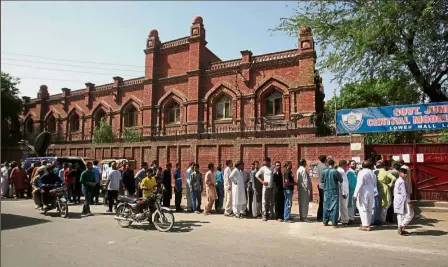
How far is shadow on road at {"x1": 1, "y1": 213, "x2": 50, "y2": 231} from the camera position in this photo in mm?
A: 8938

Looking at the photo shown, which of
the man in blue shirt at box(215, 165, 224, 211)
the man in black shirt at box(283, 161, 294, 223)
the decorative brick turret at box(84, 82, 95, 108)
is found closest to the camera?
the man in black shirt at box(283, 161, 294, 223)

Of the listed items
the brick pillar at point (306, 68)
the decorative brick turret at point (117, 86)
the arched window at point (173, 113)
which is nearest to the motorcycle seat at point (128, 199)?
the brick pillar at point (306, 68)

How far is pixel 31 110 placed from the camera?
34312 mm

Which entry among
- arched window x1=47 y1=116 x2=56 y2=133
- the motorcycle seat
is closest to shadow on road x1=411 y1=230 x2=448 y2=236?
the motorcycle seat

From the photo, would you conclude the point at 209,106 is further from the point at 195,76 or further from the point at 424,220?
the point at 424,220

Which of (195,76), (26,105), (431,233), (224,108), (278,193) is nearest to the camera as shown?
(431,233)

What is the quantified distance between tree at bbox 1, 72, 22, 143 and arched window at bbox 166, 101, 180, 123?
59.8 feet

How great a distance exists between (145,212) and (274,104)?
12678mm

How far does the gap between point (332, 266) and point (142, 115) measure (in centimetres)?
2098

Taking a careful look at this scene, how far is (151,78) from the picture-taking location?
942 inches

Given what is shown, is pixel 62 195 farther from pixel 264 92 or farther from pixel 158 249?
pixel 264 92

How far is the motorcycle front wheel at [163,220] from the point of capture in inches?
331

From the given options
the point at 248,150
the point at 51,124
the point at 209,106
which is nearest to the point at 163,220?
the point at 248,150

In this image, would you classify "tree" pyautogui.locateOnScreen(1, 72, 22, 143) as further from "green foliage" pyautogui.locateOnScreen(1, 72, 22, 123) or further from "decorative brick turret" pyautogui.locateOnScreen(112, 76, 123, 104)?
"decorative brick turret" pyautogui.locateOnScreen(112, 76, 123, 104)
